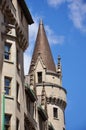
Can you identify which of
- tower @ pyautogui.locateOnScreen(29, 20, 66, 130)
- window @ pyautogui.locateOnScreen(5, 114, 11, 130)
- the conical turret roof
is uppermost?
the conical turret roof

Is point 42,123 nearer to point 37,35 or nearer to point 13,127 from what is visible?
point 13,127

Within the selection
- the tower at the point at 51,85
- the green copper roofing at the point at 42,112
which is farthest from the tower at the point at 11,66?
the tower at the point at 51,85

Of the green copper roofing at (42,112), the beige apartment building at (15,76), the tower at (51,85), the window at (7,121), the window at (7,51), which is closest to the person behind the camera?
the window at (7,121)

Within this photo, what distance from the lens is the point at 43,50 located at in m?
94.2

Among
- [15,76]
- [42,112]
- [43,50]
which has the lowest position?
[42,112]

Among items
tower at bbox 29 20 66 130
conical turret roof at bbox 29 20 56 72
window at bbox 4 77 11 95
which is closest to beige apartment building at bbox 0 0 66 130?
window at bbox 4 77 11 95

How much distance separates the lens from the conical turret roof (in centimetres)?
9156

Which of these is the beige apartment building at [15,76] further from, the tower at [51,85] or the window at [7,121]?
the tower at [51,85]

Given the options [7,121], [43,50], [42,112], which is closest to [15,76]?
[7,121]

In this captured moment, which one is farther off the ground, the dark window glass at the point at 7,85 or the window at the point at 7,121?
the dark window glass at the point at 7,85

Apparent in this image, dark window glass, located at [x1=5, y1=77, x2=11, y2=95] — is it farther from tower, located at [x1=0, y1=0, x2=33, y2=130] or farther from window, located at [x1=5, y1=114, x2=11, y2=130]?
window, located at [x1=5, y1=114, x2=11, y2=130]

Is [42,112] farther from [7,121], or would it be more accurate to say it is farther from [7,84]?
[7,121]

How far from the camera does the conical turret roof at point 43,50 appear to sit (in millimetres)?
91562

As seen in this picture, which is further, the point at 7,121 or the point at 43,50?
the point at 43,50
